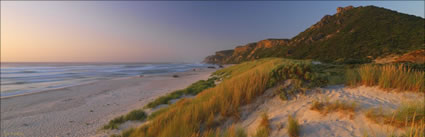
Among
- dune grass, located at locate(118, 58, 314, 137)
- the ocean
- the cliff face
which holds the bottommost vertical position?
the ocean

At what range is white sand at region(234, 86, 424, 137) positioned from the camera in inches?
93.0

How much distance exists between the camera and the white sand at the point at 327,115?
236cm

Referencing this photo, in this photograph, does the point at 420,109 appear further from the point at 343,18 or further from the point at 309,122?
the point at 343,18

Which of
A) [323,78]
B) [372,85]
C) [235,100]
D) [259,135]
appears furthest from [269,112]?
[372,85]

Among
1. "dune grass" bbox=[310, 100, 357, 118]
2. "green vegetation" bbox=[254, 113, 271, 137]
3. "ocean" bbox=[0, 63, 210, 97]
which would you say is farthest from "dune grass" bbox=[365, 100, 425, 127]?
"ocean" bbox=[0, 63, 210, 97]

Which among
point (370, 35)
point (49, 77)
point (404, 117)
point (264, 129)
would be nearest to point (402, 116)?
point (404, 117)

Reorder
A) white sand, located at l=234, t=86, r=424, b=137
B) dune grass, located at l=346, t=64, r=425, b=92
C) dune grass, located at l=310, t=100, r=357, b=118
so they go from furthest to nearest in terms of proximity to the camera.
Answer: dune grass, located at l=346, t=64, r=425, b=92
dune grass, located at l=310, t=100, r=357, b=118
white sand, located at l=234, t=86, r=424, b=137

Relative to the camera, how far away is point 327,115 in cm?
277

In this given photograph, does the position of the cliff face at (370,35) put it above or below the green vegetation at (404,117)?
above

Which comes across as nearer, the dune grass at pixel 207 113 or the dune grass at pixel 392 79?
the dune grass at pixel 207 113

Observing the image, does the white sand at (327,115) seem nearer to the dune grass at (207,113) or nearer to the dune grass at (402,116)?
the dune grass at (402,116)

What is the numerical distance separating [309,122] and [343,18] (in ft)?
238

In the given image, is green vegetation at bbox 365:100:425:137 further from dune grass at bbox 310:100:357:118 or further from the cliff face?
the cliff face

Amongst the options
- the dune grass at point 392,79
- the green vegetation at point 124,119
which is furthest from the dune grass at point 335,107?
the green vegetation at point 124,119
